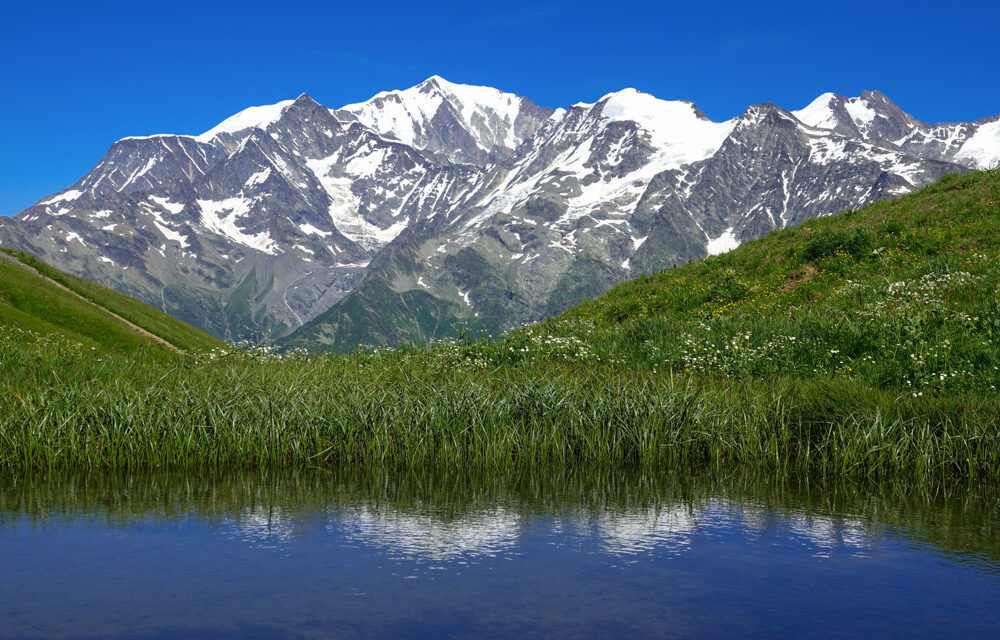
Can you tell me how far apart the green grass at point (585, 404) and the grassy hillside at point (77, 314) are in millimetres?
22908

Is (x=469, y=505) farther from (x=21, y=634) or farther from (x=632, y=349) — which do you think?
(x=632, y=349)

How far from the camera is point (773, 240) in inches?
1761

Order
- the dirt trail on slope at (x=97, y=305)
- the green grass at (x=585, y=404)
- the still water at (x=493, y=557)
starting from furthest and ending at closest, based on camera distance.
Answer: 1. the dirt trail on slope at (x=97, y=305)
2. the green grass at (x=585, y=404)
3. the still water at (x=493, y=557)

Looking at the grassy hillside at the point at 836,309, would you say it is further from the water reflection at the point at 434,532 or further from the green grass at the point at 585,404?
the water reflection at the point at 434,532

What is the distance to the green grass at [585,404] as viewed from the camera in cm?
1825

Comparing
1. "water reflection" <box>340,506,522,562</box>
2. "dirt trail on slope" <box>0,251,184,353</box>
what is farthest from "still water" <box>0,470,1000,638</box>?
"dirt trail on slope" <box>0,251,184,353</box>

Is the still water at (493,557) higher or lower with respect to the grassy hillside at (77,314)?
lower

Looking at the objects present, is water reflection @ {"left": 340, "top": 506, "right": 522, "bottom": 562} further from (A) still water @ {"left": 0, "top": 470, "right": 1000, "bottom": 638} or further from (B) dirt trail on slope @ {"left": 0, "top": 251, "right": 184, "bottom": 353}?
Result: (B) dirt trail on slope @ {"left": 0, "top": 251, "right": 184, "bottom": 353}

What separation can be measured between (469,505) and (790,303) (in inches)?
923

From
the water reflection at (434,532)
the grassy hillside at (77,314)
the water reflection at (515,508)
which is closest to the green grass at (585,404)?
the water reflection at (515,508)

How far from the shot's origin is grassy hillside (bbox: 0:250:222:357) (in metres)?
48.6

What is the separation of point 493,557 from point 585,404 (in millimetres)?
7921

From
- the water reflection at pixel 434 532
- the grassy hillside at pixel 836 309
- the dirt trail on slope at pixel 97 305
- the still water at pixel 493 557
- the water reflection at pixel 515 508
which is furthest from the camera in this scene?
the dirt trail on slope at pixel 97 305

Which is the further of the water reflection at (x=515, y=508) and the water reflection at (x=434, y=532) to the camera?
the water reflection at (x=515, y=508)
